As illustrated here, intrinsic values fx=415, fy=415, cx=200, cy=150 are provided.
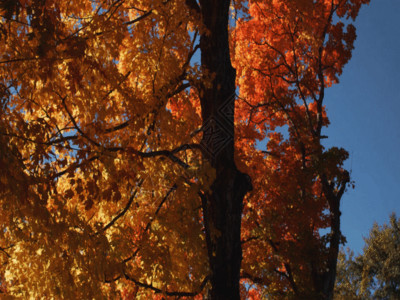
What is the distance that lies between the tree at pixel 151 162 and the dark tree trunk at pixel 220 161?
0.02 meters

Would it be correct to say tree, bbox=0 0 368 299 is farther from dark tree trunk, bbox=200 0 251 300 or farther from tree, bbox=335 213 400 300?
tree, bbox=335 213 400 300

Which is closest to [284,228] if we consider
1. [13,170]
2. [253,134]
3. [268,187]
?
[268,187]

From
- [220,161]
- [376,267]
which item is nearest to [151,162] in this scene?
[220,161]

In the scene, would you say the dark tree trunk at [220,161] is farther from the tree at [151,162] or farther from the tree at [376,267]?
the tree at [376,267]

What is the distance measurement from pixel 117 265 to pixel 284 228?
567 cm

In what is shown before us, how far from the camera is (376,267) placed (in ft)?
86.0

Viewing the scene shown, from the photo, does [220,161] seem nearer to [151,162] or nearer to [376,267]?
[151,162]

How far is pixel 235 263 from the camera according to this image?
21.7ft

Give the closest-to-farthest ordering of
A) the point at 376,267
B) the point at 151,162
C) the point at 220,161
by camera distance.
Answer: the point at 220,161, the point at 151,162, the point at 376,267

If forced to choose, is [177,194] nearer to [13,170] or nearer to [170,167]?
[170,167]

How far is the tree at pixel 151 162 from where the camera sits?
6.02m

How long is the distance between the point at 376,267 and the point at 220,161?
76.4 feet

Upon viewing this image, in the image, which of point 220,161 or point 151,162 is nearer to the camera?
point 220,161

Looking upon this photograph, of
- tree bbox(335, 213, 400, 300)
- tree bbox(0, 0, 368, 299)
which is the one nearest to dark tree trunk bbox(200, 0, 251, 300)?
tree bbox(0, 0, 368, 299)
